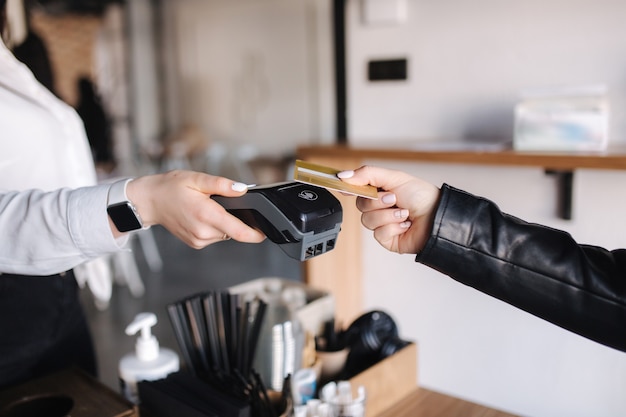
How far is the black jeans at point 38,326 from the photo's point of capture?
1.01m

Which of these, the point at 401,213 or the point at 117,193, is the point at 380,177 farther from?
the point at 117,193

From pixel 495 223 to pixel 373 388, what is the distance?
396 mm

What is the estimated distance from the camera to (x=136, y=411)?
2.83 ft

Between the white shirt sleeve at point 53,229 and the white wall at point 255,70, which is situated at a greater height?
the white wall at point 255,70

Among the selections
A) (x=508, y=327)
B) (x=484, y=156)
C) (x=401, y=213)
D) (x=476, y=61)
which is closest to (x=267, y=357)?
(x=401, y=213)

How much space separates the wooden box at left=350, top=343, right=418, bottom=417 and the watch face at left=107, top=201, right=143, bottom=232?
452 millimetres

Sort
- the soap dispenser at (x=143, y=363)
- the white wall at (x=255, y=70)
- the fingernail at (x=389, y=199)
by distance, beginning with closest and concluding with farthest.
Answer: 1. the fingernail at (x=389, y=199)
2. the soap dispenser at (x=143, y=363)
3. the white wall at (x=255, y=70)

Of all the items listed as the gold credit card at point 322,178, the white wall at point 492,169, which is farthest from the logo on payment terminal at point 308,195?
the white wall at point 492,169

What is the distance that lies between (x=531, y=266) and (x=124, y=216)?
22.1 inches

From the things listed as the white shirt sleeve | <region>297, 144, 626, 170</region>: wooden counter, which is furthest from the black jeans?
<region>297, 144, 626, 170</region>: wooden counter

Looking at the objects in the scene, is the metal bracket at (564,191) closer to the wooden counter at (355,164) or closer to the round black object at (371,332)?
the wooden counter at (355,164)

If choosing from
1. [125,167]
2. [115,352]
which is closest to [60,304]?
[115,352]

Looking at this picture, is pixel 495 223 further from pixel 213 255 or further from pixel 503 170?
pixel 213 255

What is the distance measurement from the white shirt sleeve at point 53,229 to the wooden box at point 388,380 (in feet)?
1.57
